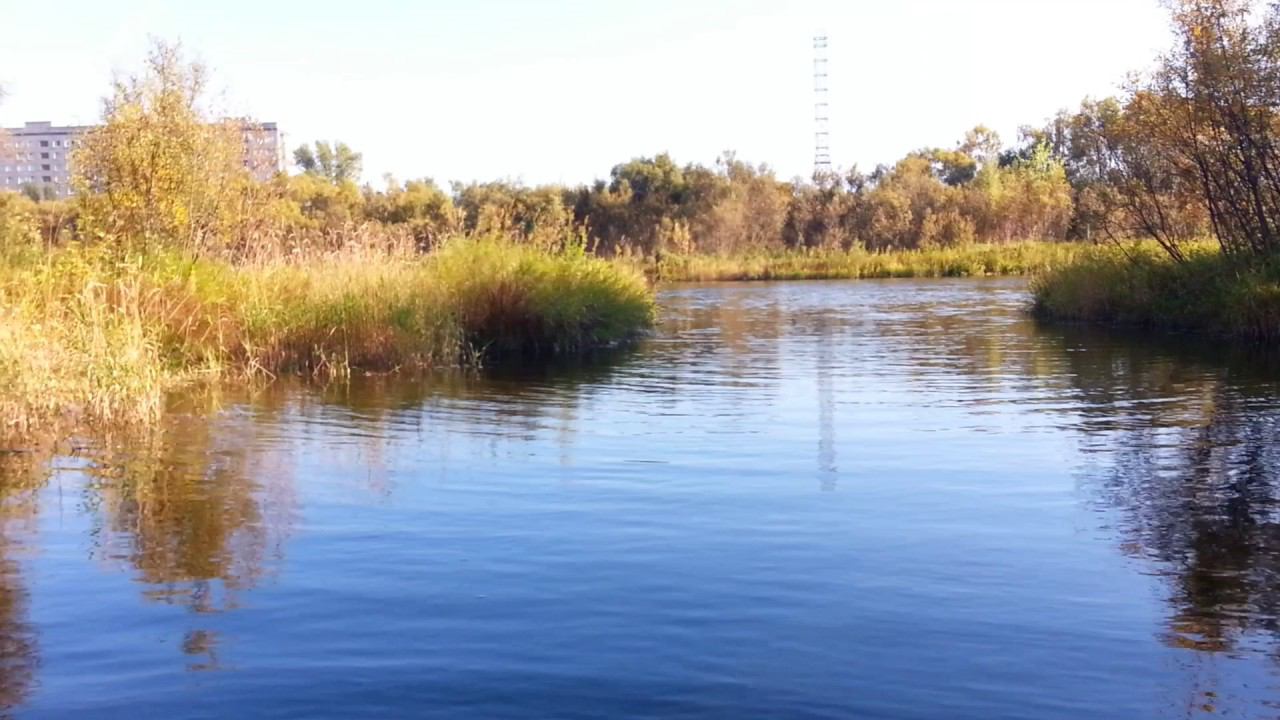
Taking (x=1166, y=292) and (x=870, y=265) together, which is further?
(x=870, y=265)

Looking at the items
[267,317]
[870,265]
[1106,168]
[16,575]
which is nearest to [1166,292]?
[1106,168]

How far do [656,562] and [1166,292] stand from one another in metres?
20.2

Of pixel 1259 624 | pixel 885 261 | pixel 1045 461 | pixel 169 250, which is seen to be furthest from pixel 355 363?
pixel 885 261

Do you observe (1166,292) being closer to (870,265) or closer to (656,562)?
(656,562)

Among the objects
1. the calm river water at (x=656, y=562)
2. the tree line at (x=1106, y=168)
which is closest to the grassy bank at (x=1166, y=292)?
the tree line at (x=1106, y=168)

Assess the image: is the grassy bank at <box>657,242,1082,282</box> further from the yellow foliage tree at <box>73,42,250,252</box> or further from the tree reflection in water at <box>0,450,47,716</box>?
the tree reflection in water at <box>0,450,47,716</box>

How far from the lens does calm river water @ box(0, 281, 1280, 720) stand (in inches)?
206

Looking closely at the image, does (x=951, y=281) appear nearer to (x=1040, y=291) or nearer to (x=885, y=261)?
(x=885, y=261)

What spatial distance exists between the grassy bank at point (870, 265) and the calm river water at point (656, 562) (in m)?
35.9

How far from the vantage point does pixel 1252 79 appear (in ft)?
68.2

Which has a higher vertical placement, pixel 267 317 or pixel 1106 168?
pixel 1106 168

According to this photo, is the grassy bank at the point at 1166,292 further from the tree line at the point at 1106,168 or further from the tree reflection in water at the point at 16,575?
the tree reflection in water at the point at 16,575

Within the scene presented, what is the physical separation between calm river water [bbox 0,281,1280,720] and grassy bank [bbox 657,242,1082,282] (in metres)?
35.9

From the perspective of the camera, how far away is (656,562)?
714 cm
